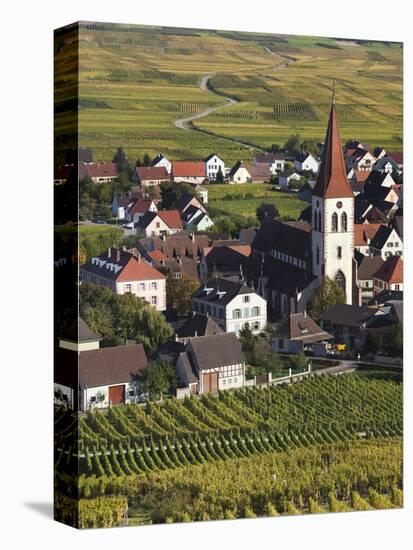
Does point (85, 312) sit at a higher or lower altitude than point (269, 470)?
higher

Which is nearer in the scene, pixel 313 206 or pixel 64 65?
pixel 64 65

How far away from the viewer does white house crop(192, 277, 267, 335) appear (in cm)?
2441

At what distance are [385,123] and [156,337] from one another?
4.93m

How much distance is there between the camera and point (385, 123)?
25891 mm

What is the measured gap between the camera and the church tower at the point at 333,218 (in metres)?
25.3

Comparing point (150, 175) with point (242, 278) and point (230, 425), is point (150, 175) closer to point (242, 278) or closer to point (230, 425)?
point (242, 278)

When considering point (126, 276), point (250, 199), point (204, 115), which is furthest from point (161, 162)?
point (126, 276)

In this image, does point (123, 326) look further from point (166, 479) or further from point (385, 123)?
point (385, 123)

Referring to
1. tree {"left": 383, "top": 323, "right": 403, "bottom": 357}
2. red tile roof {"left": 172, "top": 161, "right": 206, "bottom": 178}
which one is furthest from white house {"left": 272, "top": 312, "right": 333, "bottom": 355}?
red tile roof {"left": 172, "top": 161, "right": 206, "bottom": 178}

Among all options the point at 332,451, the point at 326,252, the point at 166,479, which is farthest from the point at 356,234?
the point at 166,479

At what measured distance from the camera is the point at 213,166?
2455 cm

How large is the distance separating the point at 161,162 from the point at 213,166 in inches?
33.2

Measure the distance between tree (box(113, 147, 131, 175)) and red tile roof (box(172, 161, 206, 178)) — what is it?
2.54ft

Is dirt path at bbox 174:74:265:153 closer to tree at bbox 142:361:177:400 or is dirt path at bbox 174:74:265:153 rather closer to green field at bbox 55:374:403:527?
tree at bbox 142:361:177:400
